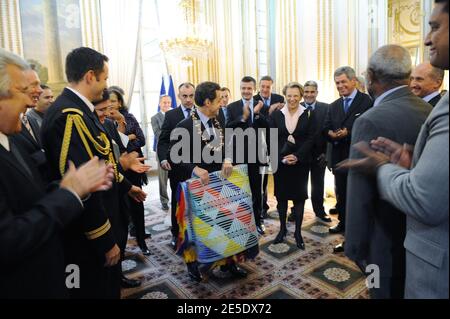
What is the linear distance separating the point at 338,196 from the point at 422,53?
283 centimetres

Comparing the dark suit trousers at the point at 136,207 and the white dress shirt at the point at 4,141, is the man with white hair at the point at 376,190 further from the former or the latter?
the dark suit trousers at the point at 136,207

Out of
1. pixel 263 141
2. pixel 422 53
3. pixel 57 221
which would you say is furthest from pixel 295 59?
pixel 57 221

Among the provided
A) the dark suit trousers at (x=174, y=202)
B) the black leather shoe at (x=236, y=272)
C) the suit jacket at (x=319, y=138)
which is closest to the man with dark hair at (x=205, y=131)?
the black leather shoe at (x=236, y=272)

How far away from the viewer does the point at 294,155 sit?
337 centimetres

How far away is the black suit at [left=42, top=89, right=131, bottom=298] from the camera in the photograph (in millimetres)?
1607

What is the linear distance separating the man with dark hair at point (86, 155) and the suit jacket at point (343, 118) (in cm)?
264

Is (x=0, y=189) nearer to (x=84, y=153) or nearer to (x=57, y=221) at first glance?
(x=57, y=221)

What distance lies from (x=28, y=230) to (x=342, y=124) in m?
3.27

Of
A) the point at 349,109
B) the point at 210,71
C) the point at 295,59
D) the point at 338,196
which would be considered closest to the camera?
the point at 349,109

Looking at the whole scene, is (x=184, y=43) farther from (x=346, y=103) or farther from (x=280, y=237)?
(x=280, y=237)

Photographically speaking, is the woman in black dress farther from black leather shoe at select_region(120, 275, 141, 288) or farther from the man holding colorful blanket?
black leather shoe at select_region(120, 275, 141, 288)

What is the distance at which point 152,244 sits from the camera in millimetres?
3729

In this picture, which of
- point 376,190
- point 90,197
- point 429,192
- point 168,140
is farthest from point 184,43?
point 429,192

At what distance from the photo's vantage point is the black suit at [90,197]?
1.61 meters
